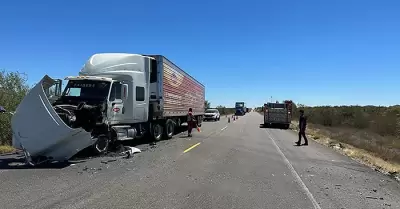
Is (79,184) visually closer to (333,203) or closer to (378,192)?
(333,203)

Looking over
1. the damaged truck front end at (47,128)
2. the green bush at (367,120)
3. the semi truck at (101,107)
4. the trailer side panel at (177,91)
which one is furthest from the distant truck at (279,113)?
the damaged truck front end at (47,128)

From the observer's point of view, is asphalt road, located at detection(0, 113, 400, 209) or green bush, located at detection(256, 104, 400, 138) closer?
asphalt road, located at detection(0, 113, 400, 209)

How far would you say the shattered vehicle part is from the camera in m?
11.4

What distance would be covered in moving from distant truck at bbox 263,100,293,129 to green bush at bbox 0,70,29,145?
85.8 feet

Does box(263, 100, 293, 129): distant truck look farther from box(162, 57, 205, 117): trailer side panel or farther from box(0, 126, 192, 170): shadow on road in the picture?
box(0, 126, 192, 170): shadow on road

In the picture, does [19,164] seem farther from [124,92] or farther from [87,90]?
[124,92]

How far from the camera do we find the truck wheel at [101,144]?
45.3 ft

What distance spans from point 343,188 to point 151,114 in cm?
1164

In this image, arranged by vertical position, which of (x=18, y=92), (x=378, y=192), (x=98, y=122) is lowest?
(x=378, y=192)

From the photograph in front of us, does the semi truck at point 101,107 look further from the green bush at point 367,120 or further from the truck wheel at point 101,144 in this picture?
the green bush at point 367,120

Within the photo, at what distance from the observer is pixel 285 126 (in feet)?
136

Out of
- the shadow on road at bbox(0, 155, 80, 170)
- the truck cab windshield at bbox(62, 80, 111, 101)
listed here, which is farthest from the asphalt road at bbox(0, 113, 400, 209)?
the truck cab windshield at bbox(62, 80, 111, 101)

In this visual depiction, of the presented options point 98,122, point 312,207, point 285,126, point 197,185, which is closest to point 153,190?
point 197,185

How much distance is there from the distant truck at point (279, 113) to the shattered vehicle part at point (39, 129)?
1208 inches
